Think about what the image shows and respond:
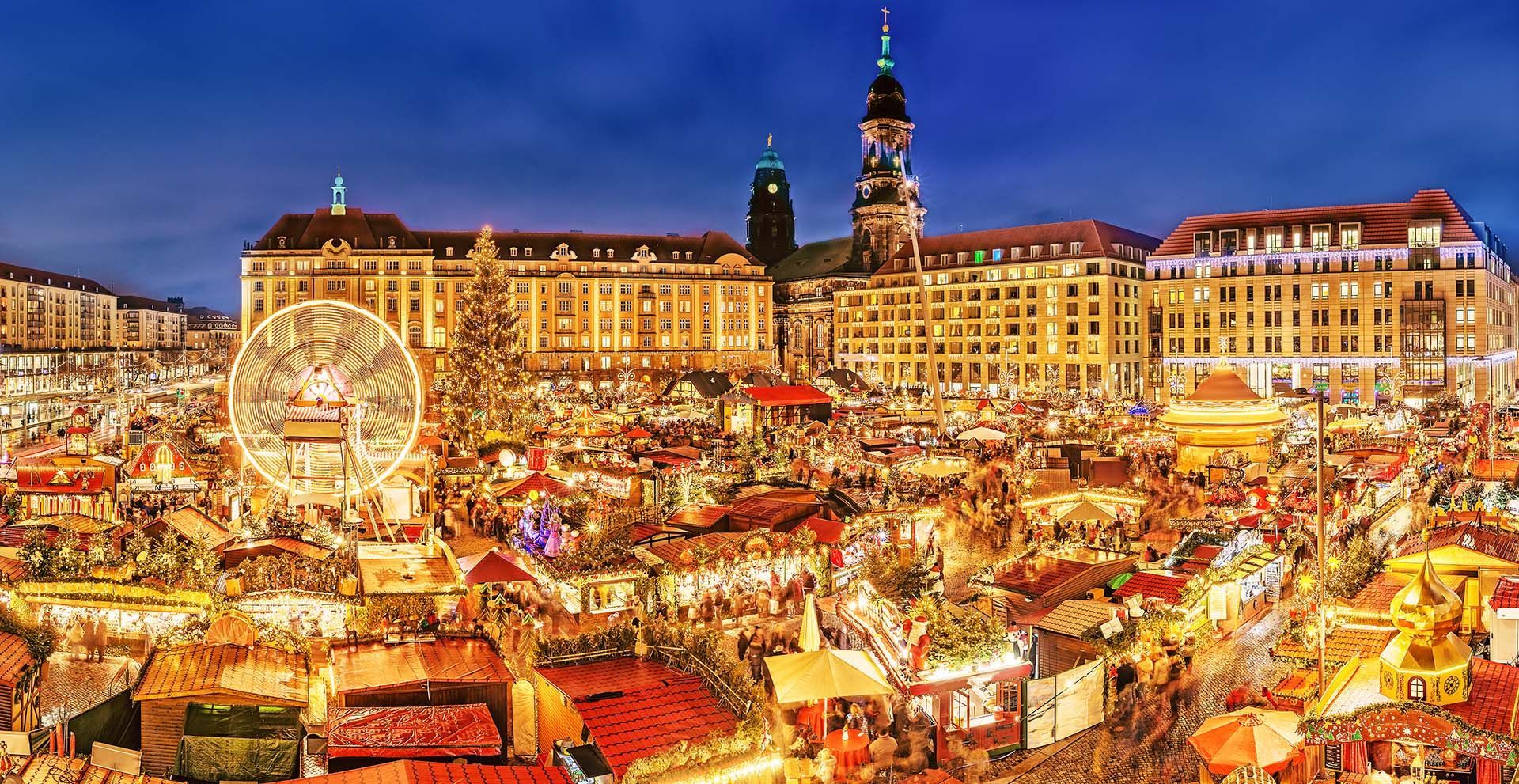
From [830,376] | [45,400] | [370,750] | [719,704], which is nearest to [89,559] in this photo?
[370,750]

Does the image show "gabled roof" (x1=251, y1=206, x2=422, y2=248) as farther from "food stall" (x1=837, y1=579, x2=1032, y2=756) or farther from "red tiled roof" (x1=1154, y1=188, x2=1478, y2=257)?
"food stall" (x1=837, y1=579, x2=1032, y2=756)

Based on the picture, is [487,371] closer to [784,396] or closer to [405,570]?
[784,396]

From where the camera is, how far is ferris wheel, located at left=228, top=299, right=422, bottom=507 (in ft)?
66.3

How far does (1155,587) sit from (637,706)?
804 cm

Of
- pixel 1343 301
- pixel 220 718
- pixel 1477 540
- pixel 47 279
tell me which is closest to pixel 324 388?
pixel 220 718

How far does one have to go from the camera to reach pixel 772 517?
61.7 feet

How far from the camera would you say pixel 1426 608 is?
29.6ft

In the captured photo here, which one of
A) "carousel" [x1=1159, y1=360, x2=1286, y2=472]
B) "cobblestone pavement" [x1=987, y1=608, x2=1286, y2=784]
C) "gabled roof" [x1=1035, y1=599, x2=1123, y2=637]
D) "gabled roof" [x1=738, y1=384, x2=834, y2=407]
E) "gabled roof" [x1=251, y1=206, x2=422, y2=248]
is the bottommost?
"cobblestone pavement" [x1=987, y1=608, x2=1286, y2=784]

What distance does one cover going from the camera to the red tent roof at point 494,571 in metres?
15.3

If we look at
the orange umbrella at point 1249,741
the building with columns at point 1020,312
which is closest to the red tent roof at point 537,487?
the orange umbrella at point 1249,741

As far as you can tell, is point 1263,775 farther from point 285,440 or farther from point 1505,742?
point 285,440

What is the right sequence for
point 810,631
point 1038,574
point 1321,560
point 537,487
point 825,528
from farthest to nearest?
point 537,487, point 825,528, point 1038,574, point 810,631, point 1321,560

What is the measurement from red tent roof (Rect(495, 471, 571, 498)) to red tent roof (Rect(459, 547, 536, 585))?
25.8 feet

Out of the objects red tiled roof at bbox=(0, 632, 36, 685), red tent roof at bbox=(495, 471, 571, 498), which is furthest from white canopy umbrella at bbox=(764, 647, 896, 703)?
red tent roof at bbox=(495, 471, 571, 498)
